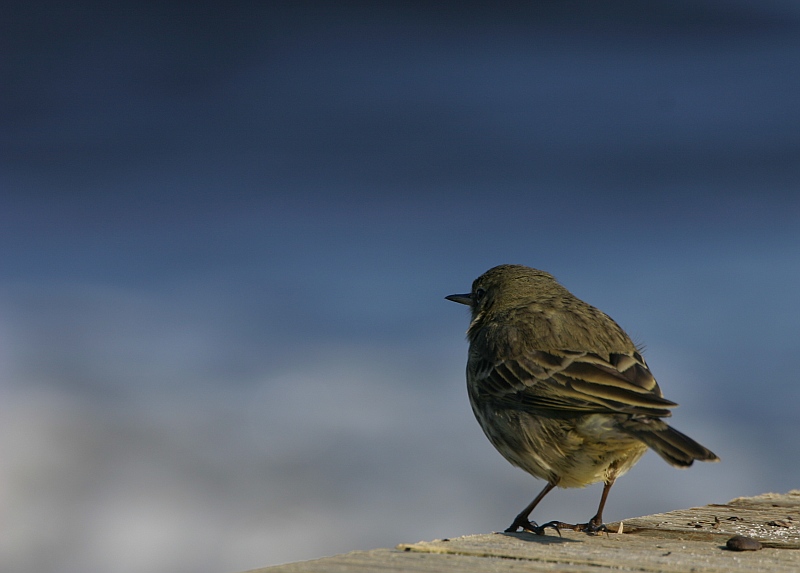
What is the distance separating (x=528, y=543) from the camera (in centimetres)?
521

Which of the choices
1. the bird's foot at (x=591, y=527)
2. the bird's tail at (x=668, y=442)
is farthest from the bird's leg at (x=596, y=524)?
the bird's tail at (x=668, y=442)

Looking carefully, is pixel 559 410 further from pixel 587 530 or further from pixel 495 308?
pixel 495 308

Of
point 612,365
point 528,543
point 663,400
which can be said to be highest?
point 612,365

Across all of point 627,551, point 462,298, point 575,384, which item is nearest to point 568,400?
point 575,384

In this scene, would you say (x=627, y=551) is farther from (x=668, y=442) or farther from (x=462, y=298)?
(x=462, y=298)

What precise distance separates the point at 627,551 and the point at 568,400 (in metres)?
1.53

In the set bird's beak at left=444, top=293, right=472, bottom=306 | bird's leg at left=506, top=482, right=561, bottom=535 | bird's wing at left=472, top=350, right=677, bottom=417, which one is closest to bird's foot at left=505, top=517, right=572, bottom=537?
bird's leg at left=506, top=482, right=561, bottom=535

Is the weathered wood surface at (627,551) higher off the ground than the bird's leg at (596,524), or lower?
lower

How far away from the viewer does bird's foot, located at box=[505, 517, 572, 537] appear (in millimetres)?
6047

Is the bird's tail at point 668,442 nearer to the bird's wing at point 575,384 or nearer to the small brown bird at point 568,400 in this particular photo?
the small brown bird at point 568,400

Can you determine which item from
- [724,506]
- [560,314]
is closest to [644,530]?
[724,506]

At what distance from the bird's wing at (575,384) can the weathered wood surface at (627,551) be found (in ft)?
2.72

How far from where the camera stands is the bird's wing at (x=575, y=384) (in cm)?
607

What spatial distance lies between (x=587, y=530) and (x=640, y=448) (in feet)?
2.47
